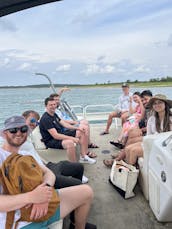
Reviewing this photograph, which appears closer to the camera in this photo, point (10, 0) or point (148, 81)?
point (10, 0)

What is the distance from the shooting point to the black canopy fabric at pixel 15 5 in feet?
4.24

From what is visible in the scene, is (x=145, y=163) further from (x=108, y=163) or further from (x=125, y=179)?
(x=108, y=163)

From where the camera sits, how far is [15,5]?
1329 mm

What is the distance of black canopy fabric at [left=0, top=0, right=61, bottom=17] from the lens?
1.29 meters

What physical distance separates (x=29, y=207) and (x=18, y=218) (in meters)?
Result: 0.08

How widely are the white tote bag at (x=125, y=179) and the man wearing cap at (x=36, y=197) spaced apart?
0.77 metres

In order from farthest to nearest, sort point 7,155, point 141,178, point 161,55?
point 161,55 → point 141,178 → point 7,155

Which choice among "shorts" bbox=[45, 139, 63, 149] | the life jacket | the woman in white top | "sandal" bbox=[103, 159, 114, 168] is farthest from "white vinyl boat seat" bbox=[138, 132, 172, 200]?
the life jacket

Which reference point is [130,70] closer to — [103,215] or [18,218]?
[103,215]

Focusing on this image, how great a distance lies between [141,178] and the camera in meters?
2.39

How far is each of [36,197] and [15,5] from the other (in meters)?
0.97

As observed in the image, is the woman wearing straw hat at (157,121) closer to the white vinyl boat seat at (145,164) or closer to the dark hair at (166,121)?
the dark hair at (166,121)

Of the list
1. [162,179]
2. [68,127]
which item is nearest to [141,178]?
[162,179]

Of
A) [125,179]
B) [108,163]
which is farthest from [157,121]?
[108,163]
